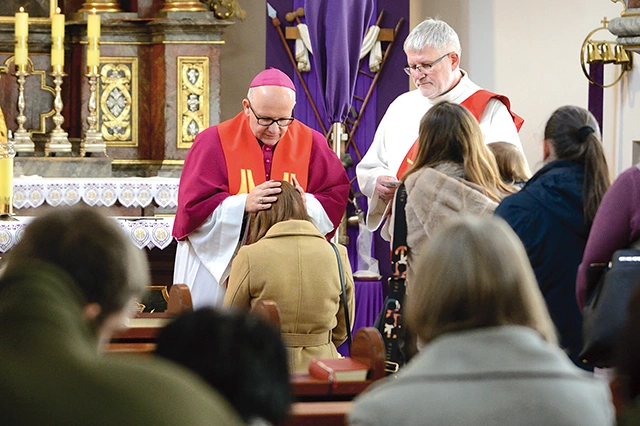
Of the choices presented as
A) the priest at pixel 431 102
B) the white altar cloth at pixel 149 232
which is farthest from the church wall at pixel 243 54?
the priest at pixel 431 102

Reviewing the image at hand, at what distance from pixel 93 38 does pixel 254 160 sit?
2.55 meters

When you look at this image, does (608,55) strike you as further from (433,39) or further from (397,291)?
(397,291)

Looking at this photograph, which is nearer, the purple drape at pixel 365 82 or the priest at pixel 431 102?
the priest at pixel 431 102

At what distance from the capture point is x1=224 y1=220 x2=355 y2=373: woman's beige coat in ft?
13.4

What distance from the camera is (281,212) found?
438 centimetres

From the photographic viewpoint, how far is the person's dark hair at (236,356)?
175 centimetres

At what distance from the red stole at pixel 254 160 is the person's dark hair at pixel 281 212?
35.6 inches

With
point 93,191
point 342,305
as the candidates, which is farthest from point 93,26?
point 342,305

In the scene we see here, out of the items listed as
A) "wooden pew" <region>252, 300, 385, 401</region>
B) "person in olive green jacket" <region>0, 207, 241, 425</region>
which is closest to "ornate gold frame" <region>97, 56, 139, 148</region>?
"wooden pew" <region>252, 300, 385, 401</region>

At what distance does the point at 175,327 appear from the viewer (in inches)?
71.6

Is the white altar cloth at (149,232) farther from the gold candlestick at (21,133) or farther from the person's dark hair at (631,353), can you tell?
the person's dark hair at (631,353)

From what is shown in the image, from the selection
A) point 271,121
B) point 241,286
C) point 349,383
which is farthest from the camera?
point 271,121

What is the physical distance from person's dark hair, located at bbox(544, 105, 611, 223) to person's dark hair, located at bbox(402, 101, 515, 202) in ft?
0.84

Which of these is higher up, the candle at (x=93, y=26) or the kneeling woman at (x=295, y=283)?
the candle at (x=93, y=26)
